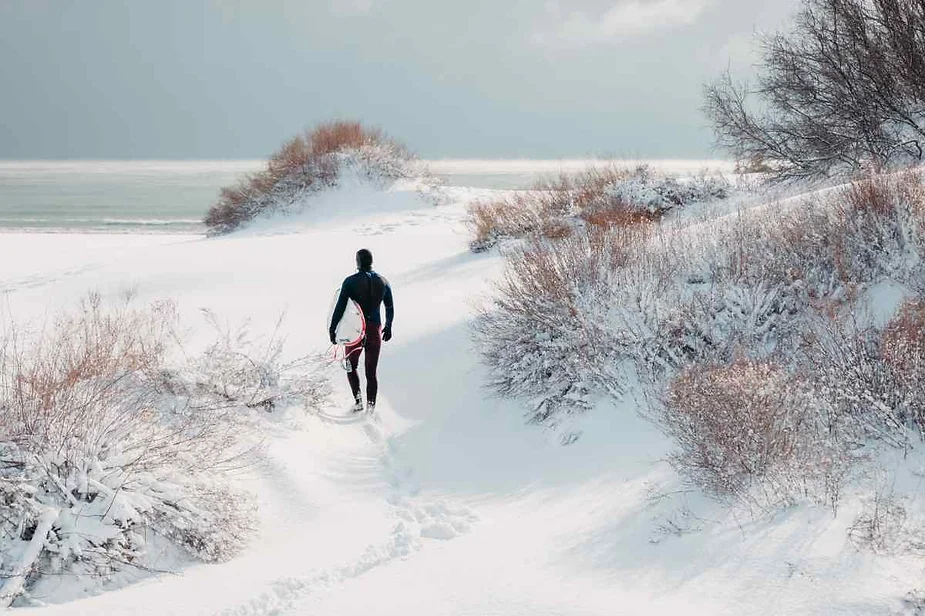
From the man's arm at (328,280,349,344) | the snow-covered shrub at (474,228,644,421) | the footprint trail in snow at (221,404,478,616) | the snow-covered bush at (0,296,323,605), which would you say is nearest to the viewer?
the footprint trail in snow at (221,404,478,616)

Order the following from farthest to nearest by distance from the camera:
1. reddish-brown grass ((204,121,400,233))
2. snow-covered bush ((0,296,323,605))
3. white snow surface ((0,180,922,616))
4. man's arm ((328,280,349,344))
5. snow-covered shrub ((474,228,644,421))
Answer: reddish-brown grass ((204,121,400,233)) < man's arm ((328,280,349,344)) < snow-covered shrub ((474,228,644,421)) < snow-covered bush ((0,296,323,605)) < white snow surface ((0,180,922,616))

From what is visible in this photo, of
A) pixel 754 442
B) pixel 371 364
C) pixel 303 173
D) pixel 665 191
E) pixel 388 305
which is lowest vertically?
pixel 754 442

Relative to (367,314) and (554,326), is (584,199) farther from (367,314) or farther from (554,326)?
(367,314)

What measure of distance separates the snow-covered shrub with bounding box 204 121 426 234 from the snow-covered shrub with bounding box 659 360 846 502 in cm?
2954

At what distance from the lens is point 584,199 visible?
16.0m

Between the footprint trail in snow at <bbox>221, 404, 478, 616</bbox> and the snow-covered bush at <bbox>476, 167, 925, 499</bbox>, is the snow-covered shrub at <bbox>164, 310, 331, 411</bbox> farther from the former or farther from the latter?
the snow-covered bush at <bbox>476, 167, 925, 499</bbox>

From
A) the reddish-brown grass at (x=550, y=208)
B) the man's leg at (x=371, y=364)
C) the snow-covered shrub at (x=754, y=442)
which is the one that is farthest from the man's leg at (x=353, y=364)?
the reddish-brown grass at (x=550, y=208)

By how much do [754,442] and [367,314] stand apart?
440 cm

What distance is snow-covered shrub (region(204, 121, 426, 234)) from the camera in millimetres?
32719

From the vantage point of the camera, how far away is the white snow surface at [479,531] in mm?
3637

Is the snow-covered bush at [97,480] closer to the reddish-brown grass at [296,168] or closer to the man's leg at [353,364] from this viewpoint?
the man's leg at [353,364]

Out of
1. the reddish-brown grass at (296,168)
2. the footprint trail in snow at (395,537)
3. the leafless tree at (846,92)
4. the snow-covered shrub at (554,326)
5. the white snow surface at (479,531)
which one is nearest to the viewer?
the white snow surface at (479,531)

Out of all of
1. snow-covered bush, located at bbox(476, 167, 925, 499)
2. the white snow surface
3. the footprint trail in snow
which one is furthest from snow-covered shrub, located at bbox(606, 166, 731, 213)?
the footprint trail in snow

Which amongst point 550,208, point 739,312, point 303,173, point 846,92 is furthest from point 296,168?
point 739,312
